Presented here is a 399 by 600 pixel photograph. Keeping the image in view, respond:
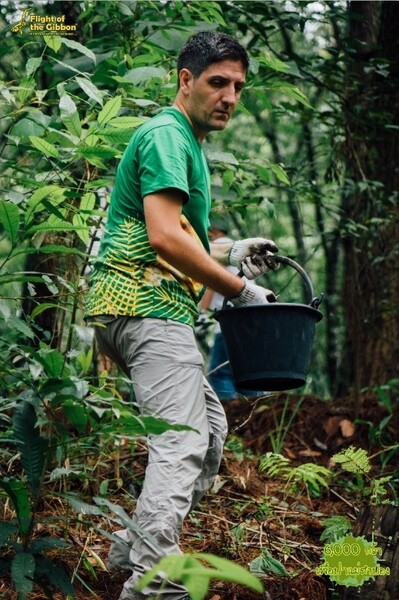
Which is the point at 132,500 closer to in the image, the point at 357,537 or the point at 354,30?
the point at 357,537

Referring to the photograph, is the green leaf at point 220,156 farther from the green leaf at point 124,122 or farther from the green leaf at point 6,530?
the green leaf at point 6,530

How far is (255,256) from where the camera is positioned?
11.6ft

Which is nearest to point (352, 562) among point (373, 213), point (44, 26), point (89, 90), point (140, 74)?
point (89, 90)

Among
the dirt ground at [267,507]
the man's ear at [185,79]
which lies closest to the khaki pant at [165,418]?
the dirt ground at [267,507]

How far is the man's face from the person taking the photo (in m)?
3.25

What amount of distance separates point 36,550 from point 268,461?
2180 millimetres

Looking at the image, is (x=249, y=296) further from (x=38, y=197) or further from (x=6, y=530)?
(x=6, y=530)

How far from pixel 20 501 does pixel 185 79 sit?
1.59 m

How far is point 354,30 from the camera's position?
782 cm

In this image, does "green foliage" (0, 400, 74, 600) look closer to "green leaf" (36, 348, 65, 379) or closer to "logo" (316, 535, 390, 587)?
"green leaf" (36, 348, 65, 379)

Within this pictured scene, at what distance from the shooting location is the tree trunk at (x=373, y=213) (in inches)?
251

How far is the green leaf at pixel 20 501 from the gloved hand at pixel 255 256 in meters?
1.23

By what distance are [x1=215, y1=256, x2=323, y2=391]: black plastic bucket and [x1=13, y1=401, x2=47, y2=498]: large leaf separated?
0.88 m

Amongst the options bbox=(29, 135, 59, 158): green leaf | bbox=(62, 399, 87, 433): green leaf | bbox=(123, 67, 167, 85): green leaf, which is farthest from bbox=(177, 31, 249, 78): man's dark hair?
bbox=(62, 399, 87, 433): green leaf
